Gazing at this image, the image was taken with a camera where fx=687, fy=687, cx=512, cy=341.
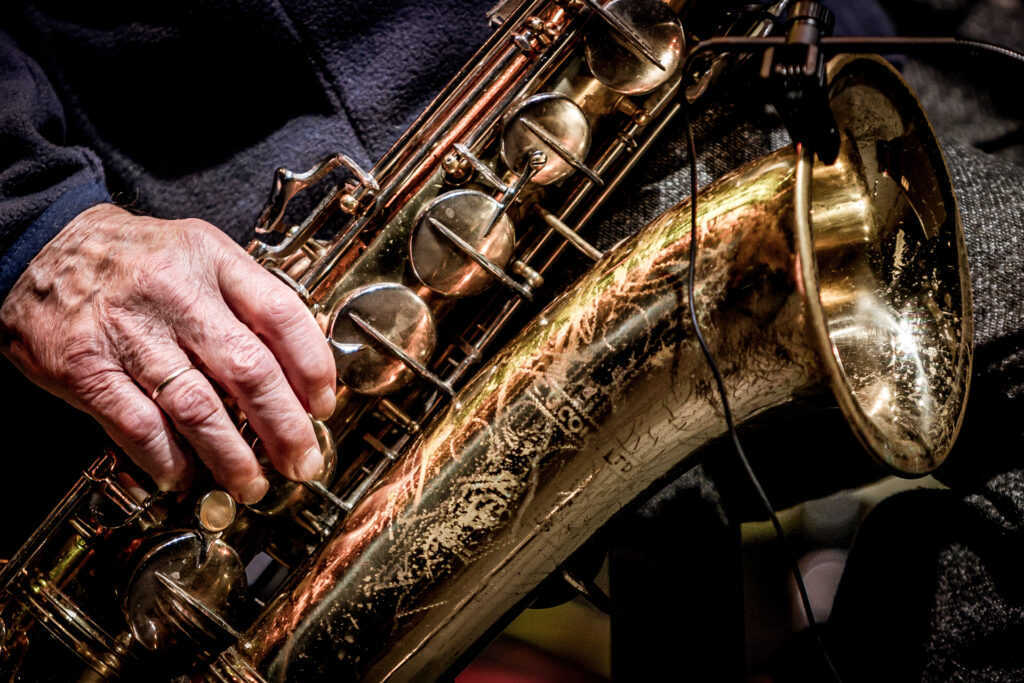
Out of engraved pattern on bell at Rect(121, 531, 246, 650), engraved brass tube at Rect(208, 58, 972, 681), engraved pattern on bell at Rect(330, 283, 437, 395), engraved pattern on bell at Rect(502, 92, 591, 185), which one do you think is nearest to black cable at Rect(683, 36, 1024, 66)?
engraved brass tube at Rect(208, 58, 972, 681)

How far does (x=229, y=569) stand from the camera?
74 cm

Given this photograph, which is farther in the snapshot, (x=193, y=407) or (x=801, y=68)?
(x=193, y=407)

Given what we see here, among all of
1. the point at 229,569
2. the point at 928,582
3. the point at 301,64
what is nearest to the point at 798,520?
the point at 928,582

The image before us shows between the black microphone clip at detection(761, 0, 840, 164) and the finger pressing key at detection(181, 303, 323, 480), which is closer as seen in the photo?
the black microphone clip at detection(761, 0, 840, 164)

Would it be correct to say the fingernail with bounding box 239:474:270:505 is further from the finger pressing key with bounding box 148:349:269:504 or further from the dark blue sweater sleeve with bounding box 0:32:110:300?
the dark blue sweater sleeve with bounding box 0:32:110:300

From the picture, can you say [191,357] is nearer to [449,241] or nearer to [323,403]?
[323,403]

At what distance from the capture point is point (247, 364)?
64 cm

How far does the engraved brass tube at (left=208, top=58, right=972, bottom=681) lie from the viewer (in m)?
0.64

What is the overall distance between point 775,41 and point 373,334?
46 cm

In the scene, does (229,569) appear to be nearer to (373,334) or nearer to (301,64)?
(373,334)

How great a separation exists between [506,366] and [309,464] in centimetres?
22

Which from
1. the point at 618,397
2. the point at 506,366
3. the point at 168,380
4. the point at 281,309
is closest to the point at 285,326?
the point at 281,309

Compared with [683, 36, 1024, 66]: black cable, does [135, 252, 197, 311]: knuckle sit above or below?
below

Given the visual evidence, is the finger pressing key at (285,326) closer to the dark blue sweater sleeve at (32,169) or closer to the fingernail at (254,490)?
the fingernail at (254,490)
